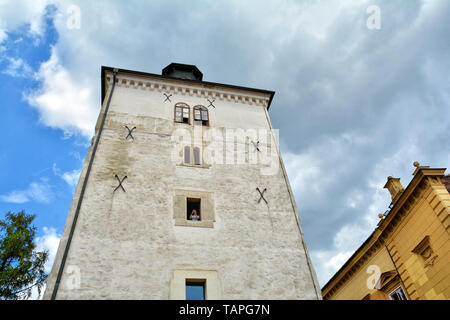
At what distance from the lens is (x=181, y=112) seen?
15617mm

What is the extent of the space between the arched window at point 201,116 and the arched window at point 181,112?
17.5 inches

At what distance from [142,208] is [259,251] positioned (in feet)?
14.2

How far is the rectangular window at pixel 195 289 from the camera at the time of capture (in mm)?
9695

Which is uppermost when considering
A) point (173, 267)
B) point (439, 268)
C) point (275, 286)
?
point (439, 268)

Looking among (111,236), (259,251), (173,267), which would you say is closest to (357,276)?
(259,251)

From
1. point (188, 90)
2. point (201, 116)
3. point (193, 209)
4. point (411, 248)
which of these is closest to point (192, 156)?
point (193, 209)

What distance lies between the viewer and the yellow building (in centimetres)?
1452

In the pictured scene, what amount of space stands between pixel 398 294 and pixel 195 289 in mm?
13589

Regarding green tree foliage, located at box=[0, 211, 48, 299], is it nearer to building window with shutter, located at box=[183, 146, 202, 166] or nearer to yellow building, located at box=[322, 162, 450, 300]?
building window with shutter, located at box=[183, 146, 202, 166]

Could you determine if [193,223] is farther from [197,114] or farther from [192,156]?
[197,114]

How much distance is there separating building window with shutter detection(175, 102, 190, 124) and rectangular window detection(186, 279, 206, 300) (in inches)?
303
